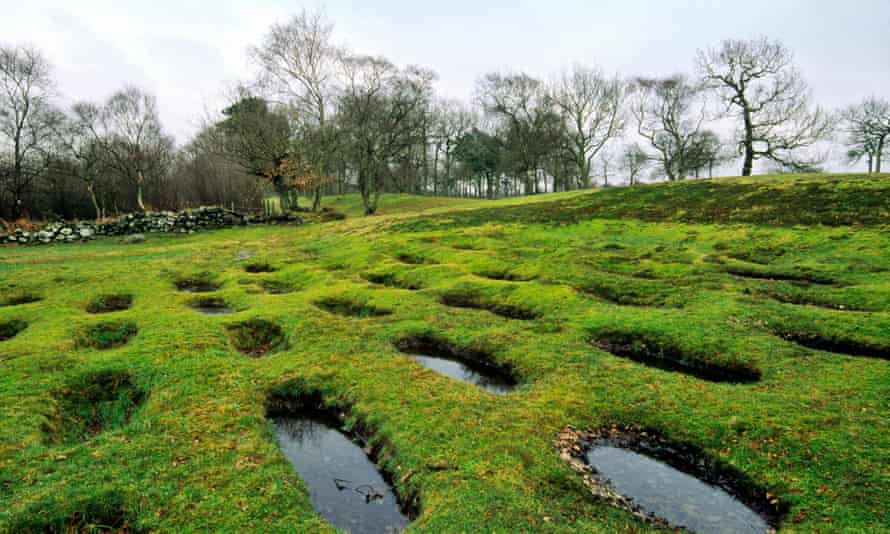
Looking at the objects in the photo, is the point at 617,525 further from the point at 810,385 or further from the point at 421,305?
the point at 421,305

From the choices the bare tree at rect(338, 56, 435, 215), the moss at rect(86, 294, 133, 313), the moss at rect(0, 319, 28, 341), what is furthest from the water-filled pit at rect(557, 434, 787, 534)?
the bare tree at rect(338, 56, 435, 215)

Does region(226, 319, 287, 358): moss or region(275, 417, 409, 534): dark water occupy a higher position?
region(226, 319, 287, 358): moss

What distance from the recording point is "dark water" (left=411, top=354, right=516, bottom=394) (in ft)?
28.2

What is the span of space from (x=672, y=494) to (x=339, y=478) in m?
4.32

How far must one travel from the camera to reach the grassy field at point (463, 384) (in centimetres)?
503

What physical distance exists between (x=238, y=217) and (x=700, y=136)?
6251 cm

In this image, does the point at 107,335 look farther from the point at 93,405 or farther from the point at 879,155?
the point at 879,155

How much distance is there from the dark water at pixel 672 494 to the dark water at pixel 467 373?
2547 millimetres

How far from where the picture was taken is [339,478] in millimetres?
5961

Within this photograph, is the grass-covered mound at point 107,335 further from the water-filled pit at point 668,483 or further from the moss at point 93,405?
the water-filled pit at point 668,483

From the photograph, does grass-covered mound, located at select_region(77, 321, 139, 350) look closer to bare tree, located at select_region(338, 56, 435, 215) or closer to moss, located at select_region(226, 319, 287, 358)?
moss, located at select_region(226, 319, 287, 358)

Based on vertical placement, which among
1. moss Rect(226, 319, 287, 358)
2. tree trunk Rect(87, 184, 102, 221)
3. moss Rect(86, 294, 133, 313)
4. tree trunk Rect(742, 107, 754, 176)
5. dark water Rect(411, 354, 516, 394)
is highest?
tree trunk Rect(742, 107, 754, 176)

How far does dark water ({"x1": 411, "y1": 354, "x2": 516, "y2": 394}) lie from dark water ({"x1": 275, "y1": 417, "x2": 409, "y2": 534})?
2807 millimetres

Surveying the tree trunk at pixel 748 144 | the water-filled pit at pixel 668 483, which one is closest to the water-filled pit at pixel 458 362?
the water-filled pit at pixel 668 483
